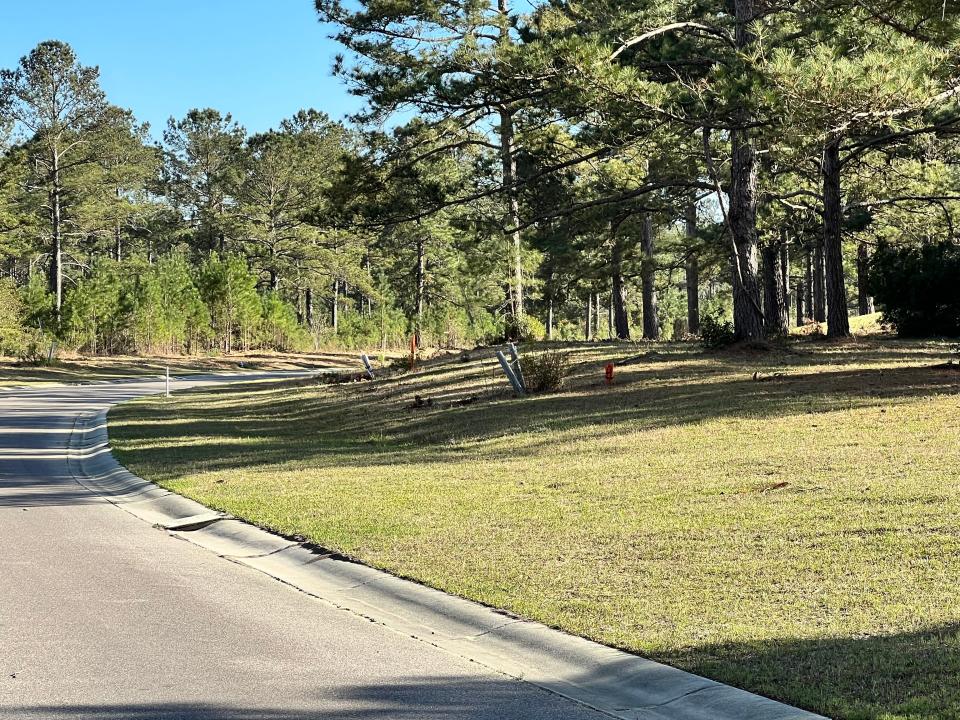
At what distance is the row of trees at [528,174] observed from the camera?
17.5 metres

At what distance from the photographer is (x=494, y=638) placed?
675 centimetres

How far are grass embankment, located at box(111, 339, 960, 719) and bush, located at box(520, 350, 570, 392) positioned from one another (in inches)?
17.6

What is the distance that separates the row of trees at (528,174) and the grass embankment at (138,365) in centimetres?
237

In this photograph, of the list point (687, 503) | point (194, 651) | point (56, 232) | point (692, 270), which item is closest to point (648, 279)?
point (692, 270)

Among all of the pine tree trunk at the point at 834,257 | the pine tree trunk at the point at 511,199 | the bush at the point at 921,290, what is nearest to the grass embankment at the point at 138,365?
the pine tree trunk at the point at 511,199

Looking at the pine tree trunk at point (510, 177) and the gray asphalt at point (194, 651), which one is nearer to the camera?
the gray asphalt at point (194, 651)

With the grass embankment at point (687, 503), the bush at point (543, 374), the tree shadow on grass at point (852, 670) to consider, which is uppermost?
the bush at point (543, 374)

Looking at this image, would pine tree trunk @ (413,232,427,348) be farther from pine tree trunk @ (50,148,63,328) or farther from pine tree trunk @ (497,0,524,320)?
pine tree trunk @ (497,0,524,320)

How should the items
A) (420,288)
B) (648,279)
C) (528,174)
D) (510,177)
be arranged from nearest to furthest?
(510,177) → (528,174) → (648,279) → (420,288)

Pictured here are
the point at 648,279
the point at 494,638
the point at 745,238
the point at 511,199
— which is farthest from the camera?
the point at 648,279

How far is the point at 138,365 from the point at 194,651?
49608mm

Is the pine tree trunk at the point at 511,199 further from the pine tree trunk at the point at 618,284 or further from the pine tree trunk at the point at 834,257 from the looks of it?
the pine tree trunk at the point at 834,257

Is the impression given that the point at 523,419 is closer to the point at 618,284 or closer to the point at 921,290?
the point at 921,290

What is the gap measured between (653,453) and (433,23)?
22280 millimetres
